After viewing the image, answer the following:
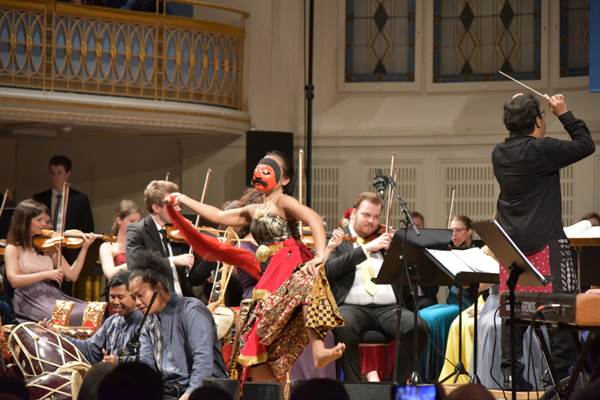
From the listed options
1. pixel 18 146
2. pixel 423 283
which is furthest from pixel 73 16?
pixel 423 283

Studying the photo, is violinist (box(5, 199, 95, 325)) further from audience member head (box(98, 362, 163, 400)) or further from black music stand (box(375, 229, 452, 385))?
audience member head (box(98, 362, 163, 400))

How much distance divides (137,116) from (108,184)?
167cm

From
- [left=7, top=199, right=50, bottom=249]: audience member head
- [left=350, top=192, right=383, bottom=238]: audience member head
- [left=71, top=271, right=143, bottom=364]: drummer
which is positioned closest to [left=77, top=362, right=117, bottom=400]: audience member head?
[left=71, top=271, right=143, bottom=364]: drummer

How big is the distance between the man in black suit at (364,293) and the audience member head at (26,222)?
215 centimetres

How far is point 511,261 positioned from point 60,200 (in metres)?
6.46

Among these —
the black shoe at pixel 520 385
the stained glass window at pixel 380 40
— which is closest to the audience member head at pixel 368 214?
the black shoe at pixel 520 385

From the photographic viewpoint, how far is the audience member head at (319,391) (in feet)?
10.2

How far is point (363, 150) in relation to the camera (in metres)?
12.7

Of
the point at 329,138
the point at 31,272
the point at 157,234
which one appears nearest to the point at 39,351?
the point at 157,234

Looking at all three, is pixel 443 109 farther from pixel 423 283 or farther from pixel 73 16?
pixel 423 283

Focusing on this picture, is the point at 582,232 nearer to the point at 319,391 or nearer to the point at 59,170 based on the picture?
the point at 319,391

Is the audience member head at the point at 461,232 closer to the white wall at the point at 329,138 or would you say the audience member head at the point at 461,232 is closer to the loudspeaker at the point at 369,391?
the white wall at the point at 329,138

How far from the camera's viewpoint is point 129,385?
328cm

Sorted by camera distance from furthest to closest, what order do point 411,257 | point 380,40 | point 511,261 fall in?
point 380,40, point 411,257, point 511,261
